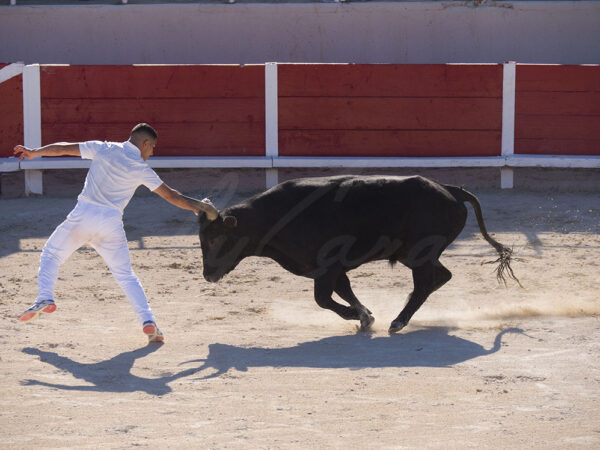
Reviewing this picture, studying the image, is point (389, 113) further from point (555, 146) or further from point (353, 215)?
point (353, 215)

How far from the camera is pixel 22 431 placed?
3574mm

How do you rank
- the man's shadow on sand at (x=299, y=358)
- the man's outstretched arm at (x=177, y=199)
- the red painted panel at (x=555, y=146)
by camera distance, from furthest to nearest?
1. the red painted panel at (x=555, y=146)
2. the man's outstretched arm at (x=177, y=199)
3. the man's shadow on sand at (x=299, y=358)

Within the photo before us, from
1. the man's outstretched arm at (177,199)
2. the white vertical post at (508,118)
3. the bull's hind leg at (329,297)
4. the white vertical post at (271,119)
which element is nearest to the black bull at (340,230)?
the bull's hind leg at (329,297)

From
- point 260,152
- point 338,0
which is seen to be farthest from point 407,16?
point 260,152

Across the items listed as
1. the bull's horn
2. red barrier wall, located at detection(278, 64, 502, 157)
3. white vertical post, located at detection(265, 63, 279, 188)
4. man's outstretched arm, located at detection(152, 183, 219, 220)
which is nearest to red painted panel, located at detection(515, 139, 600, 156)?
red barrier wall, located at detection(278, 64, 502, 157)

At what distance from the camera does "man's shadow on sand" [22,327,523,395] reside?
14.1 feet

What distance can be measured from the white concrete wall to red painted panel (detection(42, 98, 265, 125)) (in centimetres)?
202

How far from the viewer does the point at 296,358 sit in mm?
4734

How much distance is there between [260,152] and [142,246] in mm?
2412

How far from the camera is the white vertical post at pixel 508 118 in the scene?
988 centimetres

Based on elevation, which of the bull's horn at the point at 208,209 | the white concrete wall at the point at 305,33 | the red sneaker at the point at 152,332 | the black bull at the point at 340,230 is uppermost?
the white concrete wall at the point at 305,33

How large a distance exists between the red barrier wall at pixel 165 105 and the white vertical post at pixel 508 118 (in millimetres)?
2306

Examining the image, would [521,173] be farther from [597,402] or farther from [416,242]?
[597,402]

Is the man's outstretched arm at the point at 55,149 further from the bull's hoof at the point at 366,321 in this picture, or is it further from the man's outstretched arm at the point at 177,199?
the bull's hoof at the point at 366,321
